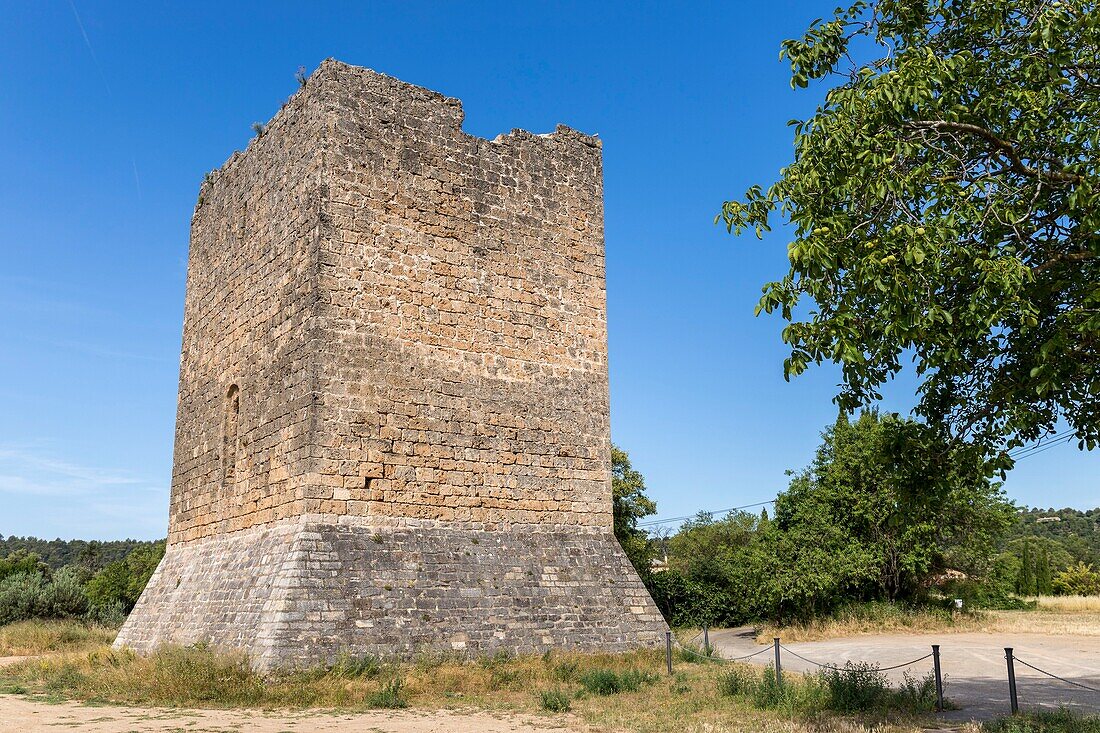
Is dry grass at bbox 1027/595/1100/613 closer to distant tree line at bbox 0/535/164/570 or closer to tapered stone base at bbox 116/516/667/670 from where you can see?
tapered stone base at bbox 116/516/667/670

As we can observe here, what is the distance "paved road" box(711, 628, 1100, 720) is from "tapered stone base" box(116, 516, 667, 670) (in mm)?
3353

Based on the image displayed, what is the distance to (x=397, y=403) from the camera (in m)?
13.1

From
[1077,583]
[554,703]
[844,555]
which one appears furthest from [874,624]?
[1077,583]

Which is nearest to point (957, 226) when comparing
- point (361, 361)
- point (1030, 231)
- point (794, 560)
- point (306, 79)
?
point (1030, 231)

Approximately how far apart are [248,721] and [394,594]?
119 inches

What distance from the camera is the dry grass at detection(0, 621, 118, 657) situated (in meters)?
17.8

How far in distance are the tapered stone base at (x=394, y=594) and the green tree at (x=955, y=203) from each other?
21.9 feet

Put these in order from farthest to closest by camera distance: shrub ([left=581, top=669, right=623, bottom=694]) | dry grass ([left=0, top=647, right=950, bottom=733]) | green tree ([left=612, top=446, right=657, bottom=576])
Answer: green tree ([left=612, top=446, right=657, bottom=576])
shrub ([left=581, top=669, right=623, bottom=694])
dry grass ([left=0, top=647, right=950, bottom=733])

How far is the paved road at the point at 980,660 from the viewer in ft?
34.3

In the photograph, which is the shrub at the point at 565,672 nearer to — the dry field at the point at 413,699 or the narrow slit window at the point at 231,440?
the dry field at the point at 413,699

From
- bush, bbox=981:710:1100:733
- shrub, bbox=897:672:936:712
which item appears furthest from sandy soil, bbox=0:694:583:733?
bush, bbox=981:710:1100:733

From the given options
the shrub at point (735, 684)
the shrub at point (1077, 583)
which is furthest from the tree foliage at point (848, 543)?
the shrub at point (1077, 583)

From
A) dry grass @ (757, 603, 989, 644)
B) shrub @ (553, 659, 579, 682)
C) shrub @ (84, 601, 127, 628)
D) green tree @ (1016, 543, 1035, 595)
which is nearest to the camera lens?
shrub @ (553, 659, 579, 682)

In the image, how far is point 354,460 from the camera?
12.5 metres
